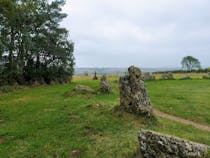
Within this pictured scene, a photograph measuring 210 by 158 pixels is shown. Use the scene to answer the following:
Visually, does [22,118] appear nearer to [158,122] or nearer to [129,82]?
[129,82]

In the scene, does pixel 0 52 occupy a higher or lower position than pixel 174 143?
higher

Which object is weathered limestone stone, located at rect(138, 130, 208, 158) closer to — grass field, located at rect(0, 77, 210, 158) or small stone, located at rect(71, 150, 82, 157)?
grass field, located at rect(0, 77, 210, 158)

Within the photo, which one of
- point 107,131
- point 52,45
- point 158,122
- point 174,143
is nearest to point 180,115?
point 158,122

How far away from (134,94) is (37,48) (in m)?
20.3

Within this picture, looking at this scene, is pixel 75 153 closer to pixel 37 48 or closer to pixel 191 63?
pixel 37 48

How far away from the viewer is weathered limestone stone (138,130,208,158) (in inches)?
172

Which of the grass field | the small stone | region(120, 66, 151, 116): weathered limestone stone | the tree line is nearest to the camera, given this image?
the small stone

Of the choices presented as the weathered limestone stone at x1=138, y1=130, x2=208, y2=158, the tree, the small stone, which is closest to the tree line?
the small stone

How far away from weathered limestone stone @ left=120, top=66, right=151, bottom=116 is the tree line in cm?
1431

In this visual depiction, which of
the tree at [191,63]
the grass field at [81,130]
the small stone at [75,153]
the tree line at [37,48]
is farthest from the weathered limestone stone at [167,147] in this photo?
the tree at [191,63]

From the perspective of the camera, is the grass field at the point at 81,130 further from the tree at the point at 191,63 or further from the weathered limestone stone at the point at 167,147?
the tree at the point at 191,63

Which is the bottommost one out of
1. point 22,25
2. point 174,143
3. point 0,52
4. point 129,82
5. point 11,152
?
point 11,152

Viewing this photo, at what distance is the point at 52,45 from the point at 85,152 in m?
24.4

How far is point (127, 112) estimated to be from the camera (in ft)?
33.0
